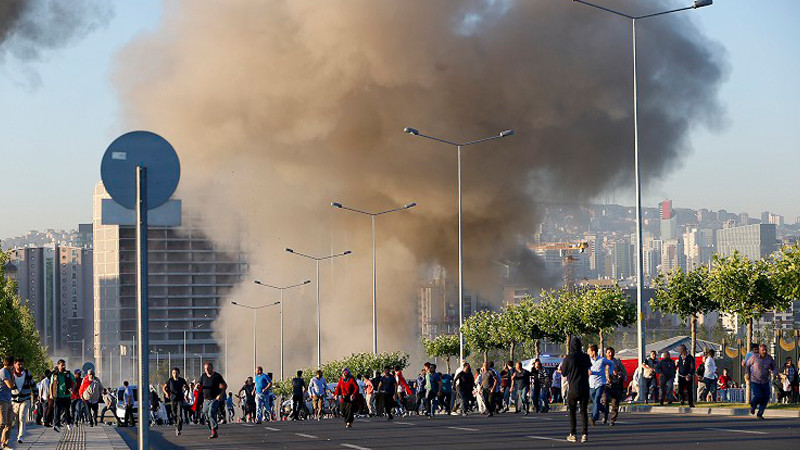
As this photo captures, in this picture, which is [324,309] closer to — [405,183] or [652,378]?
[405,183]

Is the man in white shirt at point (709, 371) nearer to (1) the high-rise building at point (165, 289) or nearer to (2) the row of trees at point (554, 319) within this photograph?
(2) the row of trees at point (554, 319)

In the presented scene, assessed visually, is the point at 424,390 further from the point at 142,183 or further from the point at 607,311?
the point at 142,183

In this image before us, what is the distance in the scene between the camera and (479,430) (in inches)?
872

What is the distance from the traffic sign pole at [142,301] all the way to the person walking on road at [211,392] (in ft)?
45.5

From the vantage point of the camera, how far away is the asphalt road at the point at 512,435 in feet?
56.4

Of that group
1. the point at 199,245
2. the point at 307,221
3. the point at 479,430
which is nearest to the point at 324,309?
the point at 307,221

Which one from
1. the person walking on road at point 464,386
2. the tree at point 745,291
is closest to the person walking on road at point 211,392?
the person walking on road at point 464,386

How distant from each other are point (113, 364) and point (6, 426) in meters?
152

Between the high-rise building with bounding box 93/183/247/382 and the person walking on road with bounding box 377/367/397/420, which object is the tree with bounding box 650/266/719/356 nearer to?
the person walking on road with bounding box 377/367/397/420

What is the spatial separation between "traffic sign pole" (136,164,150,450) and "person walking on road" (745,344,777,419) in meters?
15.3

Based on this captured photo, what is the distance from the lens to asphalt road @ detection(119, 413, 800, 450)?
677 inches

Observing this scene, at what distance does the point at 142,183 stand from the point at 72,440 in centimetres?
1346

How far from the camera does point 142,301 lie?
951cm

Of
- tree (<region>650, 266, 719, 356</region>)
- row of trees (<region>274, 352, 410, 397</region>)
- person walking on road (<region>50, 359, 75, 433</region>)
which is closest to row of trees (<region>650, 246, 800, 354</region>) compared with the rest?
tree (<region>650, 266, 719, 356</region>)
